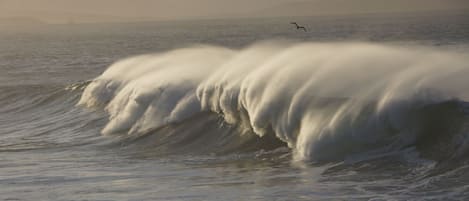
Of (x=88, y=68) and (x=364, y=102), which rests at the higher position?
(x=364, y=102)

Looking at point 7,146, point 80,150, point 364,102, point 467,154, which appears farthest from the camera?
point 7,146

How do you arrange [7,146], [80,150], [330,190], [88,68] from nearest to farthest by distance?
[330,190] → [80,150] → [7,146] → [88,68]

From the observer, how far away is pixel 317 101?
568 inches

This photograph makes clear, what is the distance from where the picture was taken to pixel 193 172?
12.5m

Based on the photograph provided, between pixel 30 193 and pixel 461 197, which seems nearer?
pixel 461 197

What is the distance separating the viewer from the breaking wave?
1247 cm

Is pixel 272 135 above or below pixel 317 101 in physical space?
below

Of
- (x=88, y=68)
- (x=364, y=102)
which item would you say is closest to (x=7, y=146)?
(x=364, y=102)

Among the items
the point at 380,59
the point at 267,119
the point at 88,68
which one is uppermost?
the point at 380,59

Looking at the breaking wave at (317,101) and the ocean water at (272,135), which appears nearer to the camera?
the ocean water at (272,135)

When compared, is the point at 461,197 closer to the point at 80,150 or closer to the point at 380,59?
the point at 380,59

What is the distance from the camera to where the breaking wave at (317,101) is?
40.9ft

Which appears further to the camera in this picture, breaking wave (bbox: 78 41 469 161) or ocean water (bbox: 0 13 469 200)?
breaking wave (bbox: 78 41 469 161)

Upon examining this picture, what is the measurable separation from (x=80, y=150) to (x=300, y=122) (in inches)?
177
